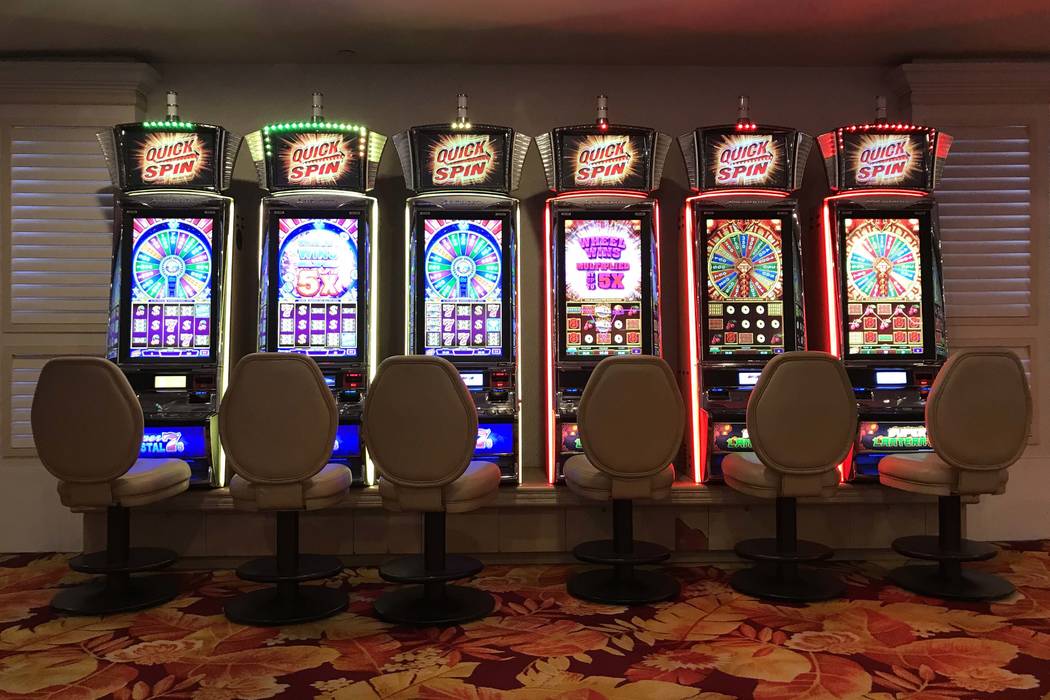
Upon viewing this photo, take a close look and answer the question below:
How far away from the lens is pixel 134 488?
3645 millimetres

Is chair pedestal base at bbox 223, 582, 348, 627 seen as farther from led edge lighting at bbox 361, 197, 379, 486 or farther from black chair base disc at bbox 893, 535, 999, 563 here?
black chair base disc at bbox 893, 535, 999, 563

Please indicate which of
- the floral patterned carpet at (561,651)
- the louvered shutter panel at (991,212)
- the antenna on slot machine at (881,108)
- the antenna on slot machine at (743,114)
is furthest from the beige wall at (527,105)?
the floral patterned carpet at (561,651)

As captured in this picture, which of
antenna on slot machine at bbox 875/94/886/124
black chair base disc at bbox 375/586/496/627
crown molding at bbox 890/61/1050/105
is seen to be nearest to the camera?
black chair base disc at bbox 375/586/496/627

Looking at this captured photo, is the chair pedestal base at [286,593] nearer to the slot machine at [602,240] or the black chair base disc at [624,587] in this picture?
the black chair base disc at [624,587]

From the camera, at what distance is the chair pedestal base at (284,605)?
353 cm

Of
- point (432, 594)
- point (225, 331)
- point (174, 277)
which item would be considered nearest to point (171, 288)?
point (174, 277)

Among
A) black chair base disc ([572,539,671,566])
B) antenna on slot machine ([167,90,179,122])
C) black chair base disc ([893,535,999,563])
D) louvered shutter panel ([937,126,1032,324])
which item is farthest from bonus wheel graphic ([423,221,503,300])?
louvered shutter panel ([937,126,1032,324])

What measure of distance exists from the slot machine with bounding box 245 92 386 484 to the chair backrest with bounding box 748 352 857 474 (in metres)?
2.01

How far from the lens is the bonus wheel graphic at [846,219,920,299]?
15.0ft

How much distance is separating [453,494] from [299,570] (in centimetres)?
83

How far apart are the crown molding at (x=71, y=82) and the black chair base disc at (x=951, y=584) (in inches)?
203

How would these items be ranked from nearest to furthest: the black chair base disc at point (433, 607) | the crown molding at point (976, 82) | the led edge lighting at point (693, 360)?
1. the black chair base disc at point (433, 607)
2. the led edge lighting at point (693, 360)
3. the crown molding at point (976, 82)

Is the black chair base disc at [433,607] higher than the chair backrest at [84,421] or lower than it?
lower

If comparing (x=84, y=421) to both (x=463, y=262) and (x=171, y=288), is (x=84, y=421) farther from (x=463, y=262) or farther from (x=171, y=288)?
(x=463, y=262)
